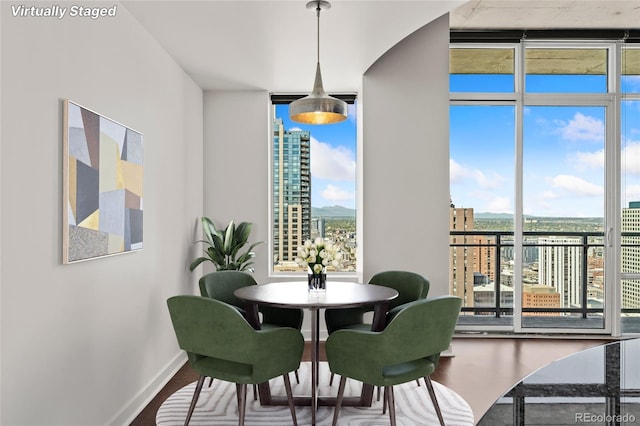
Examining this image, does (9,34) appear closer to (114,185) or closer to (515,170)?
(114,185)

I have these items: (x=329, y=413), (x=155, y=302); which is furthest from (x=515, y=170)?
(x=155, y=302)

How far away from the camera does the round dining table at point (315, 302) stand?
2.74 metres

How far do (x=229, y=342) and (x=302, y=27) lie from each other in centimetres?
217

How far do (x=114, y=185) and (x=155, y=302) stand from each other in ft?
3.78

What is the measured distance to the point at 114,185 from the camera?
2.66 meters

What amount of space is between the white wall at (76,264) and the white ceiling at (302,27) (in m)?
0.27

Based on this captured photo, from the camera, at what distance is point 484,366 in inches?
157

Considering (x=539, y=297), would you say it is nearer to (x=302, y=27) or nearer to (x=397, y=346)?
(x=397, y=346)

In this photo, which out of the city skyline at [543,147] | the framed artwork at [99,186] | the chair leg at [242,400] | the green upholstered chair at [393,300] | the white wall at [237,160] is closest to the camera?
the framed artwork at [99,186]

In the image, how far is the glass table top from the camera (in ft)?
2.48

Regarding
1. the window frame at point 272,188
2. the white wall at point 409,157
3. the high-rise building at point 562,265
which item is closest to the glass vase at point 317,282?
the white wall at point 409,157

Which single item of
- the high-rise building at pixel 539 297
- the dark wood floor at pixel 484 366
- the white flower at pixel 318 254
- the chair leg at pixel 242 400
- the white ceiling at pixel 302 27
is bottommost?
the dark wood floor at pixel 484 366

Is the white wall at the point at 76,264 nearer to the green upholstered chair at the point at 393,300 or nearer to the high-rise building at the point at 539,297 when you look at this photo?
the green upholstered chair at the point at 393,300

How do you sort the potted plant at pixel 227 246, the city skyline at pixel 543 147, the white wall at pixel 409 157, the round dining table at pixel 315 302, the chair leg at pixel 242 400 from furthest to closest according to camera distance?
the city skyline at pixel 543 147
the potted plant at pixel 227 246
the white wall at pixel 409 157
the round dining table at pixel 315 302
the chair leg at pixel 242 400
